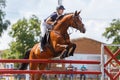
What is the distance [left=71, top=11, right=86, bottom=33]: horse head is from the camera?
37.0ft

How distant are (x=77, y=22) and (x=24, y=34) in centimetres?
3750

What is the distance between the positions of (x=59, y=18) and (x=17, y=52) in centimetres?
3905

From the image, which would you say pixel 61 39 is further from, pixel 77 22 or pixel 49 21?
pixel 49 21

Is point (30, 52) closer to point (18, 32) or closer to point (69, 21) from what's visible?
point (69, 21)

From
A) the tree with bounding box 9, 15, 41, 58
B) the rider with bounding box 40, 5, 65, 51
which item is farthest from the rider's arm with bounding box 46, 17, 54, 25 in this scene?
the tree with bounding box 9, 15, 41, 58

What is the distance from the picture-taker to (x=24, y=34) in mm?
48688

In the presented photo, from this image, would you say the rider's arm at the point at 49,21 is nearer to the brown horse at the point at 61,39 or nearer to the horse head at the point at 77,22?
the brown horse at the point at 61,39

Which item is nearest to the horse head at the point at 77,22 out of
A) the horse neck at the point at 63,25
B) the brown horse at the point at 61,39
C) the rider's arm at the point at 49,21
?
the brown horse at the point at 61,39

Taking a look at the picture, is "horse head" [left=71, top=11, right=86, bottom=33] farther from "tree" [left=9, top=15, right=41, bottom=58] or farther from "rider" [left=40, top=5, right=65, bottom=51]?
"tree" [left=9, top=15, right=41, bottom=58]

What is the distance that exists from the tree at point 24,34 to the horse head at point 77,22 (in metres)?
36.1

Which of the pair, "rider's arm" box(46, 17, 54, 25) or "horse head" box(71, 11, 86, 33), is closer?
"horse head" box(71, 11, 86, 33)

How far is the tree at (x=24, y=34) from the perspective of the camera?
4819 cm

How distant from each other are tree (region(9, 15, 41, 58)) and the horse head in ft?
119

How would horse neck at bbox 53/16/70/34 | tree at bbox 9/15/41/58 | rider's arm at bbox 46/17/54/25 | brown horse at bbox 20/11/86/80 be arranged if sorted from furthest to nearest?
tree at bbox 9/15/41/58
rider's arm at bbox 46/17/54/25
horse neck at bbox 53/16/70/34
brown horse at bbox 20/11/86/80
